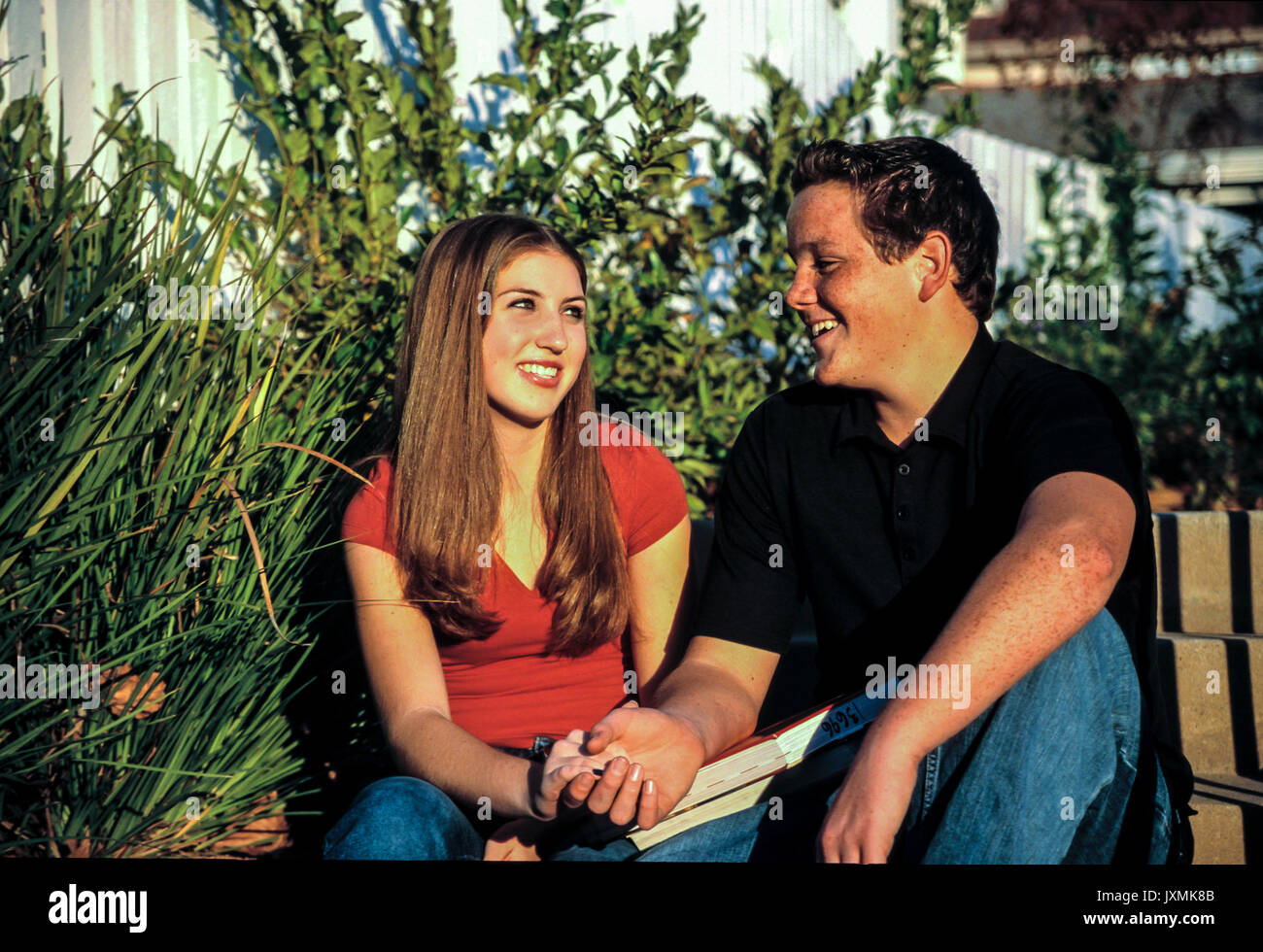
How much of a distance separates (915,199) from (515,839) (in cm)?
155

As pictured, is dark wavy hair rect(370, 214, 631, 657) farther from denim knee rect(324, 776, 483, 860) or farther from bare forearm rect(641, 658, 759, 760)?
denim knee rect(324, 776, 483, 860)

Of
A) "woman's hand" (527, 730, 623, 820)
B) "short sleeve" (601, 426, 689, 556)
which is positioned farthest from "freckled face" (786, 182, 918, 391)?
"woman's hand" (527, 730, 623, 820)

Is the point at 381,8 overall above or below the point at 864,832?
above

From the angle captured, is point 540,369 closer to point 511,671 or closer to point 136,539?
point 511,671

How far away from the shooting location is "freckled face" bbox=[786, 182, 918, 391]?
2.47 meters

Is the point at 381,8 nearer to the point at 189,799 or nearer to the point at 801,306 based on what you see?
the point at 801,306

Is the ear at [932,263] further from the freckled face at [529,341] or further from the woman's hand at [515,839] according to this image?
the woman's hand at [515,839]

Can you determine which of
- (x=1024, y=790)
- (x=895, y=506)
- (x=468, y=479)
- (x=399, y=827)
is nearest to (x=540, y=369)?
(x=468, y=479)

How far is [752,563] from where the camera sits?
2561 millimetres

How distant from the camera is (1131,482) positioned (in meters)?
2.10

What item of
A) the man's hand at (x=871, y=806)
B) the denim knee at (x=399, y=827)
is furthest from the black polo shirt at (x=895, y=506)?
the denim knee at (x=399, y=827)

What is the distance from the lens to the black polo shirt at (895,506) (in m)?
2.20
